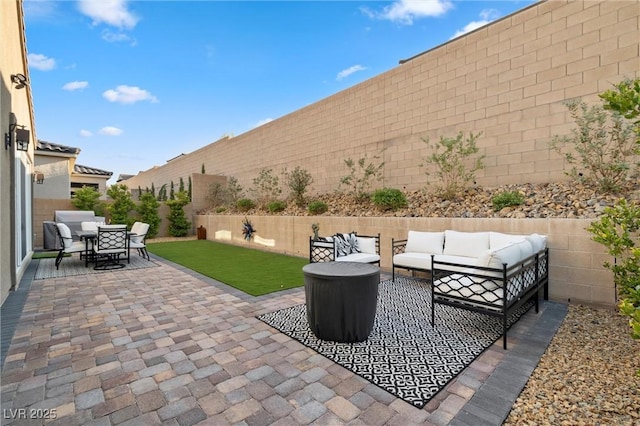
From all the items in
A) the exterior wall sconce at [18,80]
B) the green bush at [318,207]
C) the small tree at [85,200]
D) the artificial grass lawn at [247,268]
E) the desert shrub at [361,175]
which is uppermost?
the exterior wall sconce at [18,80]

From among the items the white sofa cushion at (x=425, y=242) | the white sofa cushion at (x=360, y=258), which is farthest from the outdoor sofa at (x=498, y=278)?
the white sofa cushion at (x=360, y=258)

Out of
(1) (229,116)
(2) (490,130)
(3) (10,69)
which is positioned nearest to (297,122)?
(1) (229,116)

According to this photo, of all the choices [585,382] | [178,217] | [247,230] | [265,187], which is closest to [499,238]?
[585,382]

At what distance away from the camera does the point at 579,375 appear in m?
2.49

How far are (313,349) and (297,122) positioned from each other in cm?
1026

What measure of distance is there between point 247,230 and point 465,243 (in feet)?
28.9

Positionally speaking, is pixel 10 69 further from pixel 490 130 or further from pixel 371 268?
pixel 490 130

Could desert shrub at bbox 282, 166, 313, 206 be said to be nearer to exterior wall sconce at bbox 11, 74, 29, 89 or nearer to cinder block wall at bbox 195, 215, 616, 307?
cinder block wall at bbox 195, 215, 616, 307

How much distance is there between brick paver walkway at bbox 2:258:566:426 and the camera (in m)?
2.03

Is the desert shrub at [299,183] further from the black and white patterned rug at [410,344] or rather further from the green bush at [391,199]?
the black and white patterned rug at [410,344]

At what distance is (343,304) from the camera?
312 centimetres

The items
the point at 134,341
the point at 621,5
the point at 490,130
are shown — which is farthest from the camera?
the point at 490,130

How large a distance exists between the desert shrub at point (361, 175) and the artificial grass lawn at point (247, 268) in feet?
8.81

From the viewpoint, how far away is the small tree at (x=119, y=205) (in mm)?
13452
